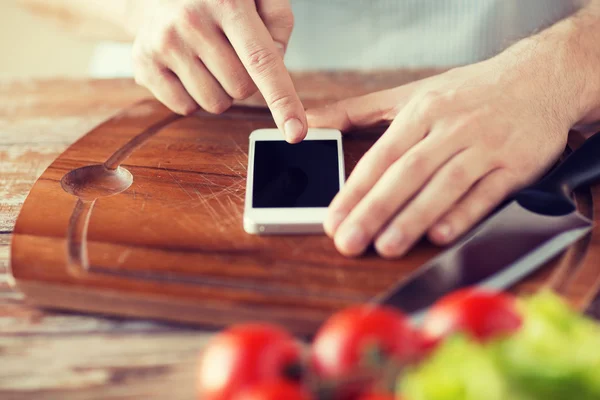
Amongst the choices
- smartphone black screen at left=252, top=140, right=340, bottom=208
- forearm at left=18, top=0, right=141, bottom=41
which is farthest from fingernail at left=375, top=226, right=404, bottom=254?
forearm at left=18, top=0, right=141, bottom=41

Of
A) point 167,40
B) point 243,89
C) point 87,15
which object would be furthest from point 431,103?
point 87,15

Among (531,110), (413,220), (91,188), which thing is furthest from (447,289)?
(91,188)

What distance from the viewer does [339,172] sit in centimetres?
85

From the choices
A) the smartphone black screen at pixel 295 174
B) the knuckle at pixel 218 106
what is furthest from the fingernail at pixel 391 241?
the knuckle at pixel 218 106

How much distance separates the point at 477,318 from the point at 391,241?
220 millimetres

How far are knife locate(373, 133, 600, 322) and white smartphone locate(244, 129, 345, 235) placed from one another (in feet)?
0.54

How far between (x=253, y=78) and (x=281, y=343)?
21.4 inches

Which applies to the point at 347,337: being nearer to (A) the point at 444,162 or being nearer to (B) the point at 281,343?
(B) the point at 281,343

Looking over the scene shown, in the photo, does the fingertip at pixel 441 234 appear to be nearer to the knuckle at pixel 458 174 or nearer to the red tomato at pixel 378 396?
the knuckle at pixel 458 174

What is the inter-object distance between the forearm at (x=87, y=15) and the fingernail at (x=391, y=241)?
2.46ft

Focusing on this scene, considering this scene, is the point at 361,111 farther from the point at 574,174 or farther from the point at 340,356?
the point at 340,356

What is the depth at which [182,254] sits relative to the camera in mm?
731

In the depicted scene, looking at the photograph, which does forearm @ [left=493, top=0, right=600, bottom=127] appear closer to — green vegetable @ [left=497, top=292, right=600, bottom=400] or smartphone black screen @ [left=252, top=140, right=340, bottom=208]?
smartphone black screen @ [left=252, top=140, right=340, bottom=208]

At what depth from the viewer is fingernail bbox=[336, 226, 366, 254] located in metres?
0.71
